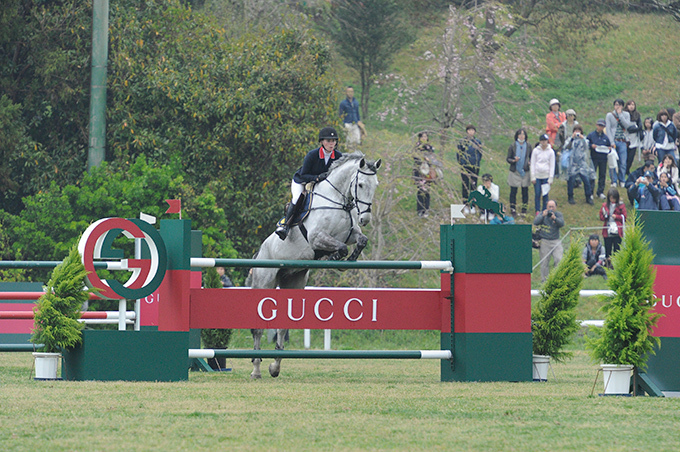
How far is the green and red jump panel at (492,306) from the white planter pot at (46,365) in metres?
3.59

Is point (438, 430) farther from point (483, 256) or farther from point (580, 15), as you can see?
point (580, 15)

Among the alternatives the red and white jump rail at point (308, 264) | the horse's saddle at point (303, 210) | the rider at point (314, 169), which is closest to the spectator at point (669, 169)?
the rider at point (314, 169)

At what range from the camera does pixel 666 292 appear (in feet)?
25.3

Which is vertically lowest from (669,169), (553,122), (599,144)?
(669,169)

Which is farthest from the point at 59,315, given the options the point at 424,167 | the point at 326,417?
the point at 424,167

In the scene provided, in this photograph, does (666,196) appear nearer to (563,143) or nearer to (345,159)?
(563,143)

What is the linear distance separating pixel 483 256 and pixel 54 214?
1213 centimetres

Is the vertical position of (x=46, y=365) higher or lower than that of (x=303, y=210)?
lower

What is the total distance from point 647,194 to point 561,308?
11217 mm

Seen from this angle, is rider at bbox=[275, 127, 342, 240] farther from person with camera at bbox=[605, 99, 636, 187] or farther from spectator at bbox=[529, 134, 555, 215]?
person with camera at bbox=[605, 99, 636, 187]

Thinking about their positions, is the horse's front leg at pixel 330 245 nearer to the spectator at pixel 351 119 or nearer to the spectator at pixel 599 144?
the spectator at pixel 351 119

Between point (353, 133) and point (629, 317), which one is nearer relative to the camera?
point (629, 317)

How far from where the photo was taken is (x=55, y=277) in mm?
8555

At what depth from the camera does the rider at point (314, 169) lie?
34.3 ft
